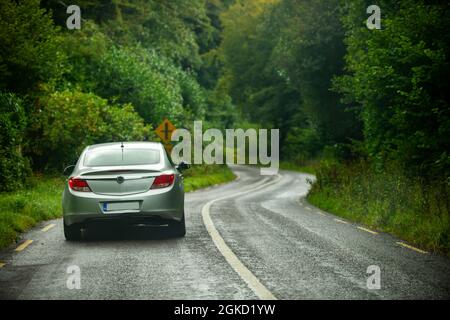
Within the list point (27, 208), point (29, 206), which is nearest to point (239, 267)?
point (27, 208)

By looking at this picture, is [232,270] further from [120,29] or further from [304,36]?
[120,29]

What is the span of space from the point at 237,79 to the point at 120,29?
23.5 meters

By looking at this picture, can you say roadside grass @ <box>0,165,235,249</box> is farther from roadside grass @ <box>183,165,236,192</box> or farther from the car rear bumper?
roadside grass @ <box>183,165,236,192</box>

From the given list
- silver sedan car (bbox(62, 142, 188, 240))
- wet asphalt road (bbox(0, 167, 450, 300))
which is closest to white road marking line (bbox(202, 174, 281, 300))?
wet asphalt road (bbox(0, 167, 450, 300))

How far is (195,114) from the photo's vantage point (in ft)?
169

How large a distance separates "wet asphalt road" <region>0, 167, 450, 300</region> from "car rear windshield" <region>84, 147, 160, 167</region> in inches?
52.6

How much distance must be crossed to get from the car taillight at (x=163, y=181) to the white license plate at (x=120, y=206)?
44 centimetres

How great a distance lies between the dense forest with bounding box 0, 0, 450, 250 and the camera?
589 inches

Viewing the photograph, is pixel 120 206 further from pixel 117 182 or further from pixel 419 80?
pixel 419 80

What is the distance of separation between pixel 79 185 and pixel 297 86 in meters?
27.7

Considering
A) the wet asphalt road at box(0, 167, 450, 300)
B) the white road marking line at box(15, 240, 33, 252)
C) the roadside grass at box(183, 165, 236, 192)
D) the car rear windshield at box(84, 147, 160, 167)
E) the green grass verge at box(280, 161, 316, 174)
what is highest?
the car rear windshield at box(84, 147, 160, 167)

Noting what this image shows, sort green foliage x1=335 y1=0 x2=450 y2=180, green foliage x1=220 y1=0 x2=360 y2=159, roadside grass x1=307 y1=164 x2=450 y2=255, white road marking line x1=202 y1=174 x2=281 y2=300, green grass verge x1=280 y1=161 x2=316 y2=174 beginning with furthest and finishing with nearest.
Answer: green grass verge x1=280 y1=161 x2=316 y2=174, green foliage x1=220 y1=0 x2=360 y2=159, green foliage x1=335 y1=0 x2=450 y2=180, roadside grass x1=307 y1=164 x2=450 y2=255, white road marking line x1=202 y1=174 x2=281 y2=300

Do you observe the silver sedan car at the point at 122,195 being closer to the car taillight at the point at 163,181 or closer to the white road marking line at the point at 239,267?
the car taillight at the point at 163,181
